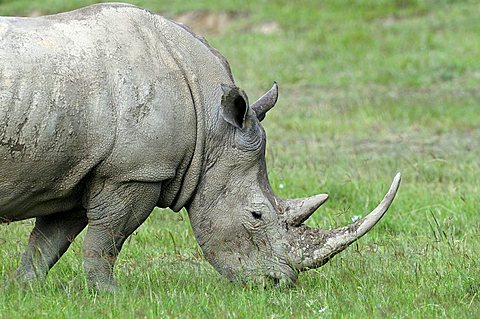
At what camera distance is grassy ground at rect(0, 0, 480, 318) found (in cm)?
609

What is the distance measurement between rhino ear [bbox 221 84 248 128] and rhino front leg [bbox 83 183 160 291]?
57cm

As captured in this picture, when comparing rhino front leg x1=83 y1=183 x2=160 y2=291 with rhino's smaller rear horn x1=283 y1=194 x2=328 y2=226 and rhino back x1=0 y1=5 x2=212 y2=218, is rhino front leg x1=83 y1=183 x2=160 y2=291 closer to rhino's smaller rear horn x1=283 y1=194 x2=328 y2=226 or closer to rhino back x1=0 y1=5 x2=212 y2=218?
rhino back x1=0 y1=5 x2=212 y2=218

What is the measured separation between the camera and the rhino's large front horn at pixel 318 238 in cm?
650

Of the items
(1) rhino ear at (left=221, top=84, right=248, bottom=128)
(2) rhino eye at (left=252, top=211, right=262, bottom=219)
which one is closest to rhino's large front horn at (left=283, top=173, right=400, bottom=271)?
(2) rhino eye at (left=252, top=211, right=262, bottom=219)

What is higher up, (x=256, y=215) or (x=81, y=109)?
(x=81, y=109)

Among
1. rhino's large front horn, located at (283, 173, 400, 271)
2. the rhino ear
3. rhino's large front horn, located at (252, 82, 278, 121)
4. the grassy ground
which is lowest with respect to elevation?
the grassy ground

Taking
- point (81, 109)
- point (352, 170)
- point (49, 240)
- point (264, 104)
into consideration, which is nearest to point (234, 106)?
point (264, 104)

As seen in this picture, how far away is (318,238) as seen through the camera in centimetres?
659

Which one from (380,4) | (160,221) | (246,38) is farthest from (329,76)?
(160,221)

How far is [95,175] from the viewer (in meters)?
6.23

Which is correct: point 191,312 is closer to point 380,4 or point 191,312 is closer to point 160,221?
point 160,221

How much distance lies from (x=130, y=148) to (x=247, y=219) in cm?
92

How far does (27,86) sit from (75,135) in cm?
36

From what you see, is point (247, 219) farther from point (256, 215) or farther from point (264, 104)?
point (264, 104)
